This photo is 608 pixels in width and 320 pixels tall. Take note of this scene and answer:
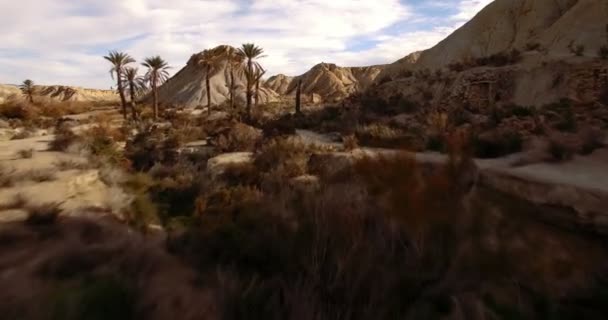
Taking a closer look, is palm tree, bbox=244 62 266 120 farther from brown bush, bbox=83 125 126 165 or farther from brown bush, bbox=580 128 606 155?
brown bush, bbox=580 128 606 155

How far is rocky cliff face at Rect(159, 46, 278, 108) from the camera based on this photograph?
58.7m

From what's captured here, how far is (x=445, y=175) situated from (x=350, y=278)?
3.27 m

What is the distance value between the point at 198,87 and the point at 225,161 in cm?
4764

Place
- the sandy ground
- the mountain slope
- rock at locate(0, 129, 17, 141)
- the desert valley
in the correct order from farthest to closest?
the mountain slope, rock at locate(0, 129, 17, 141), the sandy ground, the desert valley

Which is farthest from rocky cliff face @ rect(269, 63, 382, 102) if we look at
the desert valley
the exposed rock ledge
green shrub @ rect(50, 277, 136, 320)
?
green shrub @ rect(50, 277, 136, 320)

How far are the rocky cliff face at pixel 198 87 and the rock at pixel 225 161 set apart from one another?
3870 centimetres

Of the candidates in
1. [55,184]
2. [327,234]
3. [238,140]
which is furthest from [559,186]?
[238,140]

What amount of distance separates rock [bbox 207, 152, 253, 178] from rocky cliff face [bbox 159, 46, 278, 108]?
1524 inches

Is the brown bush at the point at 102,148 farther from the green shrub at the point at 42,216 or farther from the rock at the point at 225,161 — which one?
the green shrub at the point at 42,216

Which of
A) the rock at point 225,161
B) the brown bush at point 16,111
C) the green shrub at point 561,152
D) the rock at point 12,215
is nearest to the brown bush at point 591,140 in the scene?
the green shrub at point 561,152

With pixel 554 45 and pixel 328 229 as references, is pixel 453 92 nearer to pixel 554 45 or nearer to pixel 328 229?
pixel 554 45

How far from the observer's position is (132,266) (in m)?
3.88

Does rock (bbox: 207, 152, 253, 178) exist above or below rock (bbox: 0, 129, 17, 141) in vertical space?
below

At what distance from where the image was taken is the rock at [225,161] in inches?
596
